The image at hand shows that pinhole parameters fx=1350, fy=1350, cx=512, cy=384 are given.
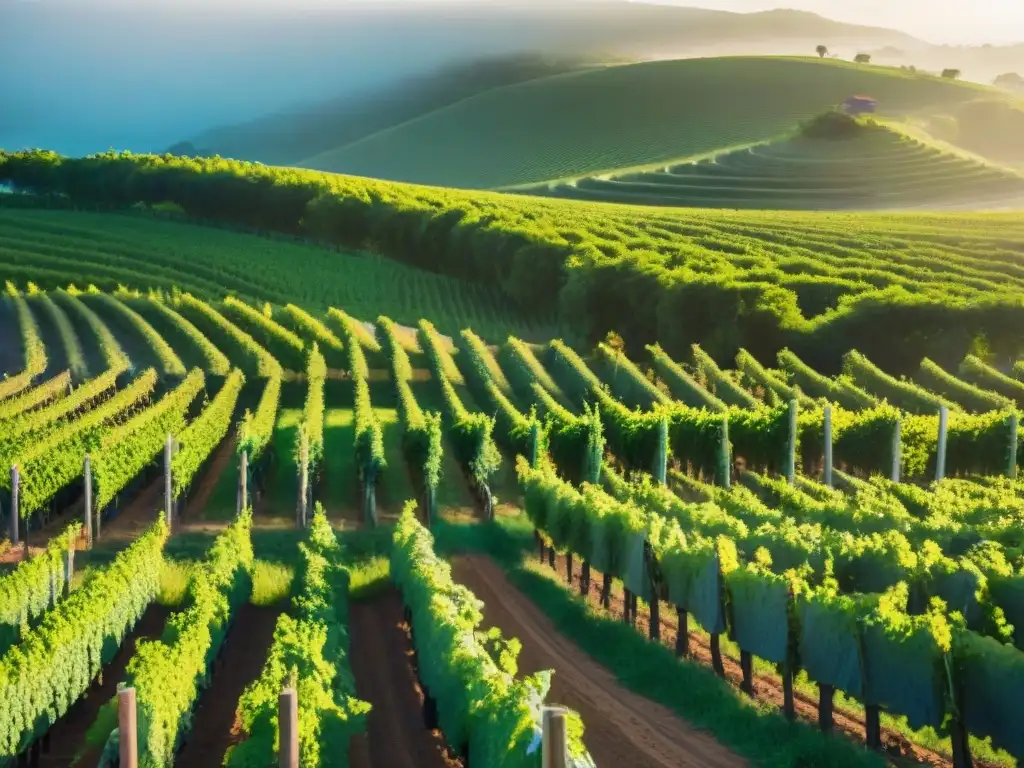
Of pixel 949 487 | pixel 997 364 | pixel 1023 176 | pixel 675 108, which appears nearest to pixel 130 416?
pixel 949 487

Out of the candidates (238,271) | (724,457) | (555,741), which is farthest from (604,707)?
(238,271)

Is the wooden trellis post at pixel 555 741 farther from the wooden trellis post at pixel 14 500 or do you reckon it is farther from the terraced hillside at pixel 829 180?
the terraced hillside at pixel 829 180

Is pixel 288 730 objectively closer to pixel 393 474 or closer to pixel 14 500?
pixel 14 500

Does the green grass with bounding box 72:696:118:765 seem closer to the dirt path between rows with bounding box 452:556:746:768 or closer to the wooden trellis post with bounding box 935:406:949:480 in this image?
the dirt path between rows with bounding box 452:556:746:768

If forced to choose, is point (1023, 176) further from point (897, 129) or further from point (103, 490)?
point (103, 490)

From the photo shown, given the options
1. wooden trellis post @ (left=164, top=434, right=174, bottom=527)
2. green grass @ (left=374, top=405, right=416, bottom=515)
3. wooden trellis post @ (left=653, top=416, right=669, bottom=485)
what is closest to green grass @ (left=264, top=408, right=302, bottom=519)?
green grass @ (left=374, top=405, right=416, bottom=515)

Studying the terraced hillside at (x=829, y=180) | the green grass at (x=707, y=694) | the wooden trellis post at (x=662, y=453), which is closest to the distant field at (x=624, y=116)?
the terraced hillside at (x=829, y=180)
